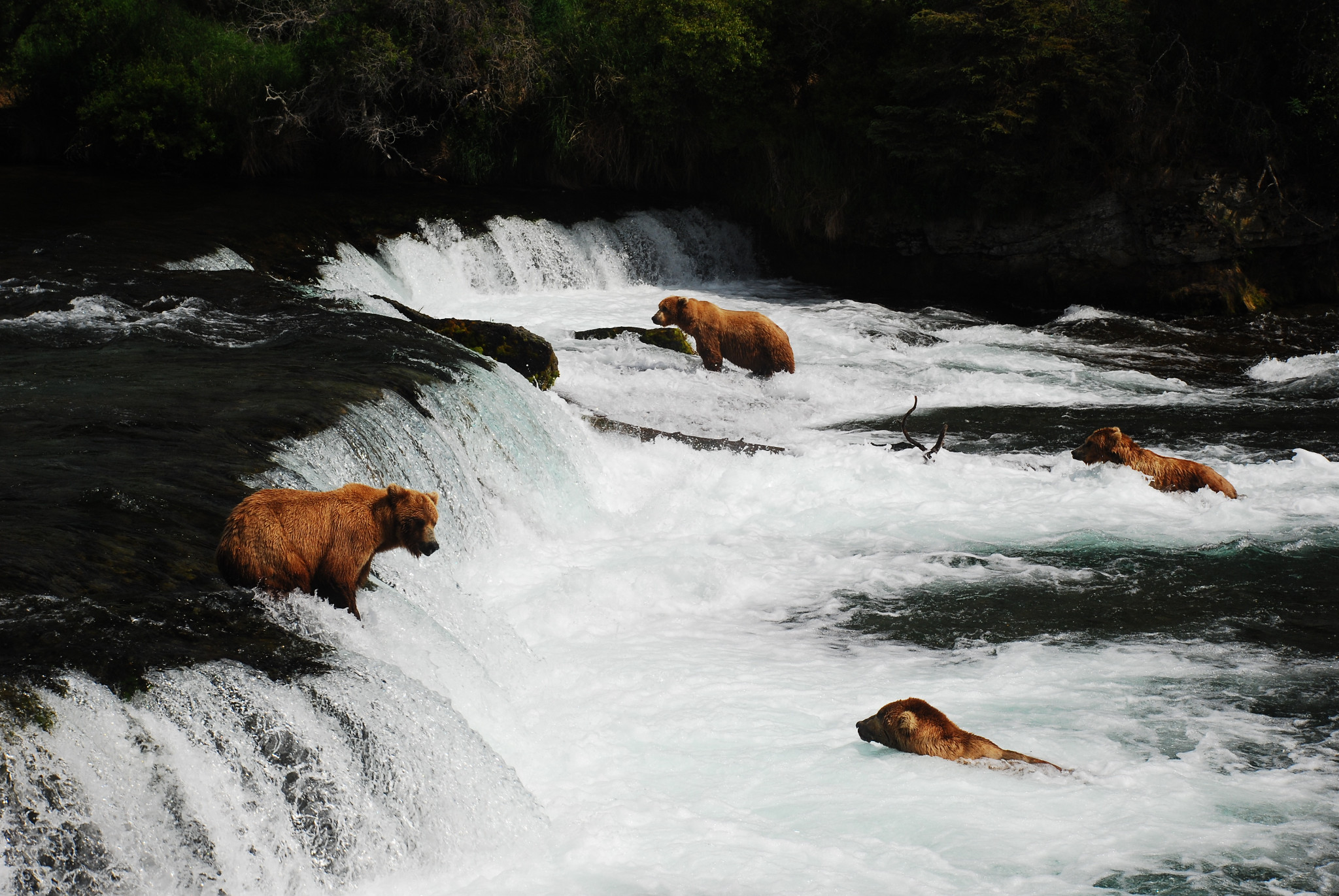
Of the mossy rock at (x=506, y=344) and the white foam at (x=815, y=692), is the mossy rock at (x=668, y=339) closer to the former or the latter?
the mossy rock at (x=506, y=344)

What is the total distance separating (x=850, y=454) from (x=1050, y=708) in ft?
13.1

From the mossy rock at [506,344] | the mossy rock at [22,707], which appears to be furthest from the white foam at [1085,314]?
the mossy rock at [22,707]

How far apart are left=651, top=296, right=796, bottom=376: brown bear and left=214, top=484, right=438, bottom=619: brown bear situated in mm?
7281

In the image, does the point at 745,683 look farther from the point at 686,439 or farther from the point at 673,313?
Result: the point at 673,313

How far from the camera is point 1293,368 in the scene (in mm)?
12367

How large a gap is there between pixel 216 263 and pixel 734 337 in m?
5.58

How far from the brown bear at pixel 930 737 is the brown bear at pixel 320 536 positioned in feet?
6.21

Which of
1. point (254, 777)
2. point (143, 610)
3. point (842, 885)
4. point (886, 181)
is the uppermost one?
point (886, 181)

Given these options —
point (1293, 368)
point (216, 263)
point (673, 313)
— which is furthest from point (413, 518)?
point (1293, 368)

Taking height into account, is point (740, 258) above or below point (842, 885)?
above

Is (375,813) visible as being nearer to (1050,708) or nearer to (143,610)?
(143,610)

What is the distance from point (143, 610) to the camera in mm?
3861

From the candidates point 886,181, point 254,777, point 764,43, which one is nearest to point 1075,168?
point 886,181

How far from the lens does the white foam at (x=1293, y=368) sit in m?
12.1
